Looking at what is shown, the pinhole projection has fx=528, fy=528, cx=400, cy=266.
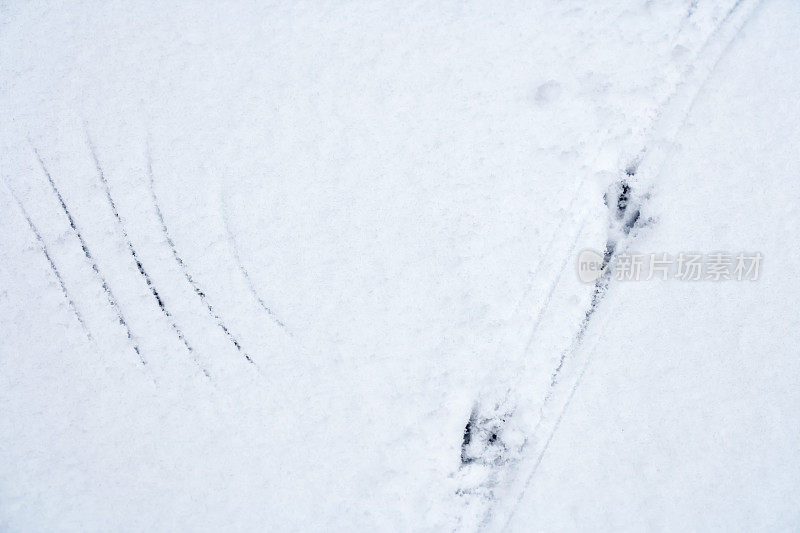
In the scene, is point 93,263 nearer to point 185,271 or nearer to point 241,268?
point 185,271

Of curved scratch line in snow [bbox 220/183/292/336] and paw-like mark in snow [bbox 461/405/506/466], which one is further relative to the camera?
curved scratch line in snow [bbox 220/183/292/336]

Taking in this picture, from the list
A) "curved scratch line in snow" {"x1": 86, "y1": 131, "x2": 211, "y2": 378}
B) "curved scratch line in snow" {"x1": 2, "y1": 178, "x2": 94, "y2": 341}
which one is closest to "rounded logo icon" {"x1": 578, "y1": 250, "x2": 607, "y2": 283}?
"curved scratch line in snow" {"x1": 86, "y1": 131, "x2": 211, "y2": 378}

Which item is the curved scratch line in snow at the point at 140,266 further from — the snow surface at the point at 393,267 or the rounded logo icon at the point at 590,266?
the rounded logo icon at the point at 590,266

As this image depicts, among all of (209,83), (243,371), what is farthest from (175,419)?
(209,83)

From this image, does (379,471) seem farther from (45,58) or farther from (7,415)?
(45,58)

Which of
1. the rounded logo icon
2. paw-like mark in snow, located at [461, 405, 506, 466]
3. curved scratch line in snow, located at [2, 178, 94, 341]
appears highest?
the rounded logo icon

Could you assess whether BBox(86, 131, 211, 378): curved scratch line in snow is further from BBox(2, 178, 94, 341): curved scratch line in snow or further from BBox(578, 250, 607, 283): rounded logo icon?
BBox(578, 250, 607, 283): rounded logo icon

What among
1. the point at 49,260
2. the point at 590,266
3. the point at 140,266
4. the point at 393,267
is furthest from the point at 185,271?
the point at 590,266
